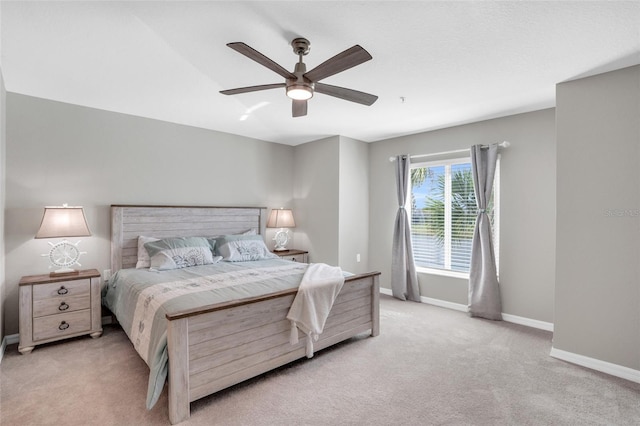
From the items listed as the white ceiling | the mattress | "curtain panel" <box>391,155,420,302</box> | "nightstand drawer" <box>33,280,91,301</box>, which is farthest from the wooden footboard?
"curtain panel" <box>391,155,420,302</box>

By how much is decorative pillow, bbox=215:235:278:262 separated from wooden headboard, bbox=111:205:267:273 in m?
0.37

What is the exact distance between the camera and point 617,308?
2615 millimetres

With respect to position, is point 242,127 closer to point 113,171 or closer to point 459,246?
point 113,171

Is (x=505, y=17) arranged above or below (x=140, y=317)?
above

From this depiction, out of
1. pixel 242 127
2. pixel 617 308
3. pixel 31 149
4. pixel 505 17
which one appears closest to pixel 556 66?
pixel 505 17

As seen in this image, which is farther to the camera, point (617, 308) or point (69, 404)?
point (617, 308)

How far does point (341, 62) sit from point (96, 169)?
3.22m

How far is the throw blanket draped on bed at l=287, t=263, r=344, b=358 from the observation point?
2.58 meters

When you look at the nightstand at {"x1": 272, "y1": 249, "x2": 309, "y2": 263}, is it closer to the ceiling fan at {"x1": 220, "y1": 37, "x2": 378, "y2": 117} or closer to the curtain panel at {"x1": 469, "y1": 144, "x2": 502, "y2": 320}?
the curtain panel at {"x1": 469, "y1": 144, "x2": 502, "y2": 320}

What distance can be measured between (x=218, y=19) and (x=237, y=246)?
103 inches

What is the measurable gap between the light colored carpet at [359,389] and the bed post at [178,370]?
0.10 m

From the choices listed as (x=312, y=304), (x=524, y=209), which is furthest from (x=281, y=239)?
(x=524, y=209)

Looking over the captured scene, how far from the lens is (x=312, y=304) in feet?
8.69

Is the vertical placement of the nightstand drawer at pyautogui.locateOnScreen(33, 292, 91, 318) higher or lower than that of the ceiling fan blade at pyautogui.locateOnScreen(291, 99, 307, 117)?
lower
